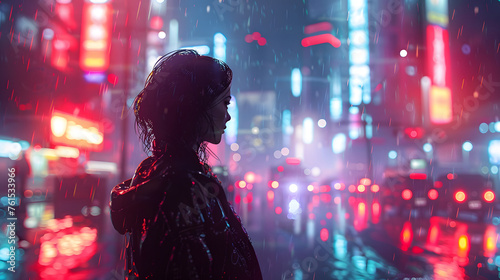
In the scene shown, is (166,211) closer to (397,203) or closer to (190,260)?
(190,260)

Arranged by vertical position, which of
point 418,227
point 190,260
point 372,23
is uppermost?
point 372,23

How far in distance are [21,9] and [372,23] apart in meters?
53.8

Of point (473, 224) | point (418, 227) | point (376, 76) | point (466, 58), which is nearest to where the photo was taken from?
point (418, 227)

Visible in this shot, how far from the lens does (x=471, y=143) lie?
28.8 metres

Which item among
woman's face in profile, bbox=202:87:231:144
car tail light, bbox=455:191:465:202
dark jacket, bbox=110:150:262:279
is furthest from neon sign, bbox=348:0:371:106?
dark jacket, bbox=110:150:262:279

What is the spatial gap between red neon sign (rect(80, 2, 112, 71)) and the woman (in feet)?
53.3

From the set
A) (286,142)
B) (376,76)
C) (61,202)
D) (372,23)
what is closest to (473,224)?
(61,202)

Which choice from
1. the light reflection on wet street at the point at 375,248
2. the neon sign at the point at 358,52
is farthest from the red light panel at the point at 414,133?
the neon sign at the point at 358,52

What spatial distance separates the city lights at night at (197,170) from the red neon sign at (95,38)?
6 cm

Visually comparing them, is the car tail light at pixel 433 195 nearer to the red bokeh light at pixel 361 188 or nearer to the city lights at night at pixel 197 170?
the city lights at night at pixel 197 170

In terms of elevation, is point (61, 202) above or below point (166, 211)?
below

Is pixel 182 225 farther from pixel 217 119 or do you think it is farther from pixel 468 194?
pixel 468 194

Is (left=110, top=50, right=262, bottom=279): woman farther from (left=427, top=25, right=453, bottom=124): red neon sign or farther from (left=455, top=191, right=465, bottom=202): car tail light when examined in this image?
(left=427, top=25, right=453, bottom=124): red neon sign

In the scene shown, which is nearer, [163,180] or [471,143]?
[163,180]
